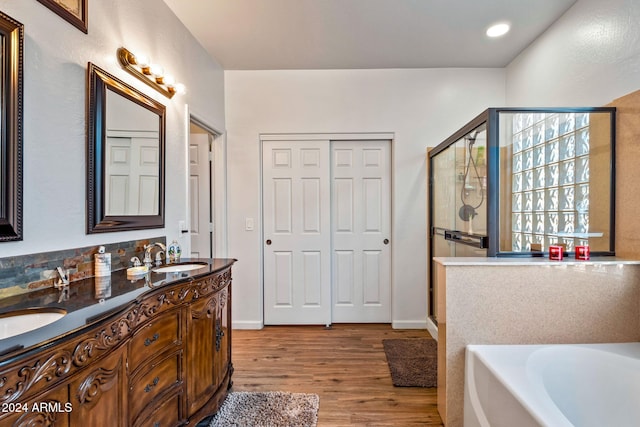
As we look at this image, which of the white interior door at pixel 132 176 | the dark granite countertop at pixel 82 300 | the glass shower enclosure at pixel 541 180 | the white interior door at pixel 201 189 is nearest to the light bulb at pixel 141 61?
the white interior door at pixel 132 176

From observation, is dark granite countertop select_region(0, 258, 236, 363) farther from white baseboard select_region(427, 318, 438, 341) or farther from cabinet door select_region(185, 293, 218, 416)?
white baseboard select_region(427, 318, 438, 341)

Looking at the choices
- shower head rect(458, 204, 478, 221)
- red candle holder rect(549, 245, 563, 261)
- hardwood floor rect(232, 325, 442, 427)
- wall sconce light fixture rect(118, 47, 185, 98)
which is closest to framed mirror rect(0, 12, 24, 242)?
wall sconce light fixture rect(118, 47, 185, 98)

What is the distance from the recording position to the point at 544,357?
1.50 meters

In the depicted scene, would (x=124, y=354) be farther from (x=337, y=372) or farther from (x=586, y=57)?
(x=586, y=57)

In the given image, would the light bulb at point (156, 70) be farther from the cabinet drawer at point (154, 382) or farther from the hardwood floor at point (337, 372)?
the hardwood floor at point (337, 372)

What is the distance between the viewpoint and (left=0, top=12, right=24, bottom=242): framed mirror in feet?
3.62

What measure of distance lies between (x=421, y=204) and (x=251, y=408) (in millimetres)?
2331

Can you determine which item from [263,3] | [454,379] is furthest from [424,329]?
[263,3]

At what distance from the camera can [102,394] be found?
38.7 inches

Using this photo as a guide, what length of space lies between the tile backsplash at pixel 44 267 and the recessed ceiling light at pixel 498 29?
3.05 metres

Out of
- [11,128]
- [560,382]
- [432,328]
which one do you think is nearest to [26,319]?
[11,128]

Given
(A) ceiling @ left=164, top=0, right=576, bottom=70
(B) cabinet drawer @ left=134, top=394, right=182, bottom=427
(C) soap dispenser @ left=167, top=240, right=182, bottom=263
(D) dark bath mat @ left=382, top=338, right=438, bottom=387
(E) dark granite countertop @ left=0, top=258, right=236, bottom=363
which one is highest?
(A) ceiling @ left=164, top=0, right=576, bottom=70

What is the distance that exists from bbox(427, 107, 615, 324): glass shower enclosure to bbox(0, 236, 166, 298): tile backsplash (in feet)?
7.02

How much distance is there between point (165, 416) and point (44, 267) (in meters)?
0.82
